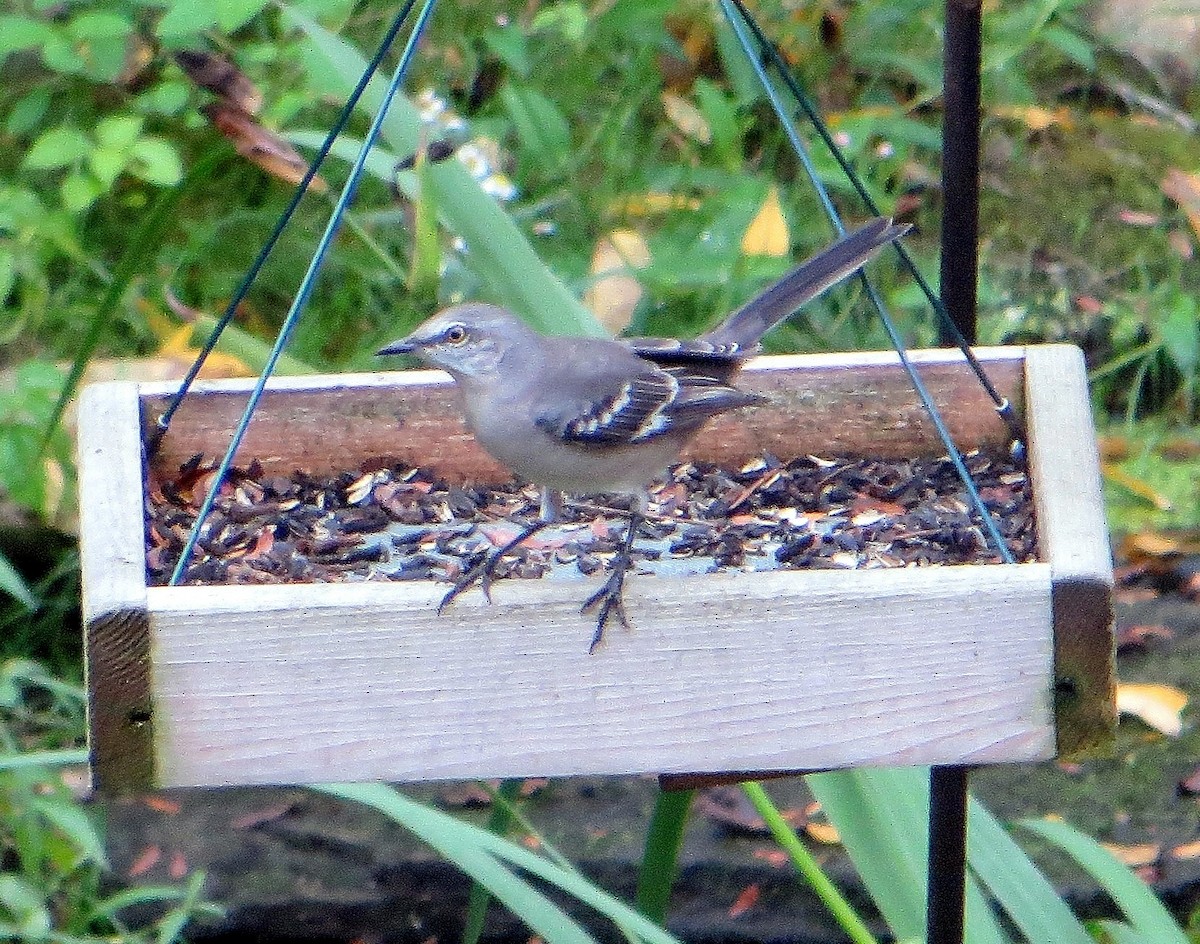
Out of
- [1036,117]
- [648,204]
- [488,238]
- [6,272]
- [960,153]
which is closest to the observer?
[960,153]

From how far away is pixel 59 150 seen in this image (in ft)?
16.2

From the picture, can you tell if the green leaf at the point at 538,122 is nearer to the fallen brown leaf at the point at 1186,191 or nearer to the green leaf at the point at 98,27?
the green leaf at the point at 98,27

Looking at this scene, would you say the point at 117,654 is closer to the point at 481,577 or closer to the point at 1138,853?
the point at 481,577

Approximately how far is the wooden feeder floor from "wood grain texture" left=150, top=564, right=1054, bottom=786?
31 cm

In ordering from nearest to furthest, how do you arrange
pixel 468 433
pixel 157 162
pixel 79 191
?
pixel 468 433 < pixel 157 162 < pixel 79 191

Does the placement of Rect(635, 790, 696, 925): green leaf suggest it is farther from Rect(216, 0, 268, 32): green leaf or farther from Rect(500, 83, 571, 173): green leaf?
Rect(500, 83, 571, 173): green leaf

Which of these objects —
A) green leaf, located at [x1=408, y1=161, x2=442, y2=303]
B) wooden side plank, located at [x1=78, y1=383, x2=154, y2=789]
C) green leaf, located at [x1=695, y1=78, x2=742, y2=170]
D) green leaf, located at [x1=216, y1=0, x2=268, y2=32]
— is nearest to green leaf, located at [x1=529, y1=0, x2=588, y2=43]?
green leaf, located at [x1=695, y1=78, x2=742, y2=170]

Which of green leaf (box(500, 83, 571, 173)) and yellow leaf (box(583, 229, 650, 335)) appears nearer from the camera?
yellow leaf (box(583, 229, 650, 335))

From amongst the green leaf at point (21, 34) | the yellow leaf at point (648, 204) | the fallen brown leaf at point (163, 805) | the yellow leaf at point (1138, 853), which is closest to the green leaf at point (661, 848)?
the yellow leaf at point (1138, 853)

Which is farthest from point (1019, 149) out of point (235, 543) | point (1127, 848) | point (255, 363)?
point (235, 543)

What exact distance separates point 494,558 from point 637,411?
0.48 m

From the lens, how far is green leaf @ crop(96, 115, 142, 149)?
492 centimetres

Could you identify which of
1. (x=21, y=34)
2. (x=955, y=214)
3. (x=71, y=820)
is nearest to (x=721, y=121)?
(x=21, y=34)

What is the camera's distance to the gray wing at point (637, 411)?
2.90 m
